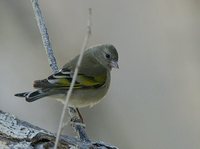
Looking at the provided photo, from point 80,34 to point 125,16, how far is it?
623mm

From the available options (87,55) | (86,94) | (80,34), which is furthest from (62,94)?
(80,34)

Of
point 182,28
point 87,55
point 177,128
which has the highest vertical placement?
point 182,28

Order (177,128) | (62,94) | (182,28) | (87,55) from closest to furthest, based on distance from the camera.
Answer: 1. (62,94)
2. (87,55)
3. (177,128)
4. (182,28)

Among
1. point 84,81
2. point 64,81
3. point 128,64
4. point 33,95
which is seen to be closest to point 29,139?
point 33,95

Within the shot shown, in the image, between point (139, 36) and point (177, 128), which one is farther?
point (139, 36)

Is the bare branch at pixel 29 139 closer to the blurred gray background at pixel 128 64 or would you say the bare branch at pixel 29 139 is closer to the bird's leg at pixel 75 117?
the bird's leg at pixel 75 117

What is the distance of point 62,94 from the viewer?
14.8 feet

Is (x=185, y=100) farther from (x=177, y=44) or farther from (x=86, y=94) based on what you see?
(x=86, y=94)

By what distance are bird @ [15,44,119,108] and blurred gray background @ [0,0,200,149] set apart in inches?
67.2

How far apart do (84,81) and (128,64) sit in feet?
9.28

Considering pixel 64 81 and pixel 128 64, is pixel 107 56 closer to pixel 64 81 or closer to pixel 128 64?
pixel 64 81

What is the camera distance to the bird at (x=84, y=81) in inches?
173

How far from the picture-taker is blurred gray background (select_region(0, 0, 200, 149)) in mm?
6930

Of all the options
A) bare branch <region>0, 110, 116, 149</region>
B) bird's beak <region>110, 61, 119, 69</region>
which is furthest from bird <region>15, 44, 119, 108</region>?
bare branch <region>0, 110, 116, 149</region>
